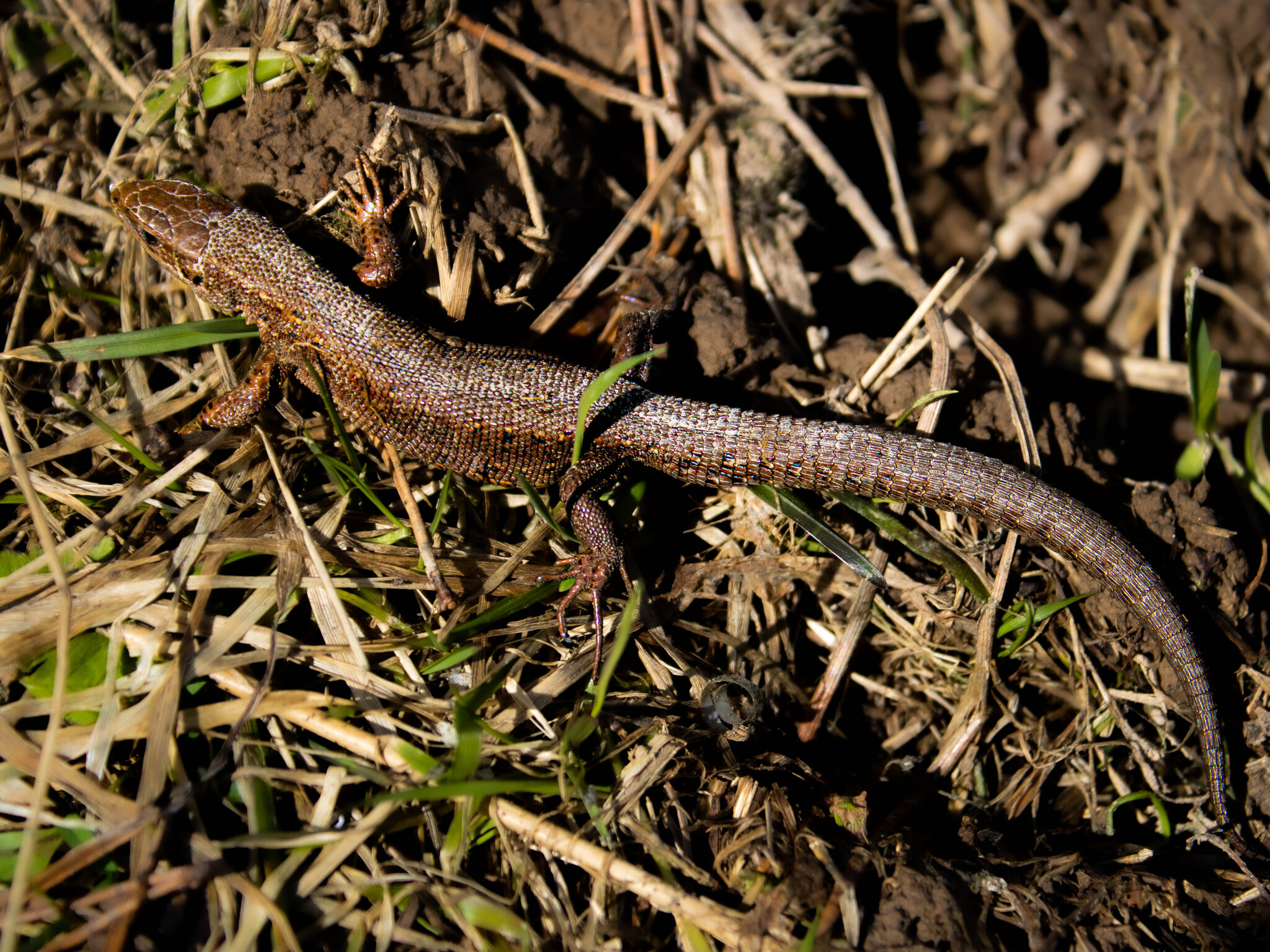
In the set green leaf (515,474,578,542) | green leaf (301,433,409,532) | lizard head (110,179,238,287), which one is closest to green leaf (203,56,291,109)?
lizard head (110,179,238,287)

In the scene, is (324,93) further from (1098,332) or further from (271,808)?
(1098,332)

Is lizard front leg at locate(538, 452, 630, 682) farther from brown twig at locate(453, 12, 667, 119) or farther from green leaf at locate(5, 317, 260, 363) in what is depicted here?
brown twig at locate(453, 12, 667, 119)

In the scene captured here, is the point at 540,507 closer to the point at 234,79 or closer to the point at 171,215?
the point at 171,215

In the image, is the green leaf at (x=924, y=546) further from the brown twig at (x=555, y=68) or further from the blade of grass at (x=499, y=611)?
the brown twig at (x=555, y=68)

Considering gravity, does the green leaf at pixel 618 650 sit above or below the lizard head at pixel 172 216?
below

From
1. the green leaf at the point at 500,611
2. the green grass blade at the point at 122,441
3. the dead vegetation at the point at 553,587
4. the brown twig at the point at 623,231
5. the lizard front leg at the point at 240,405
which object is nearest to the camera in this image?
the dead vegetation at the point at 553,587

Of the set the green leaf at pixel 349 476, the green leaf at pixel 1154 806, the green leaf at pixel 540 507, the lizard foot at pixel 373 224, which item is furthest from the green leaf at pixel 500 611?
the green leaf at pixel 1154 806

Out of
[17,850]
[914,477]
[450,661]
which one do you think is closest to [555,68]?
[914,477]
